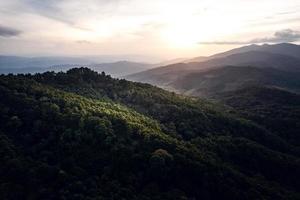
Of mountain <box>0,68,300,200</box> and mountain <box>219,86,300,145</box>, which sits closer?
mountain <box>0,68,300,200</box>

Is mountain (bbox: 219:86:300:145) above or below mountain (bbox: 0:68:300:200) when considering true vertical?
below

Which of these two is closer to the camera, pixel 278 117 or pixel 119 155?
pixel 119 155

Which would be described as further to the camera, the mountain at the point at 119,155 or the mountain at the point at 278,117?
the mountain at the point at 278,117

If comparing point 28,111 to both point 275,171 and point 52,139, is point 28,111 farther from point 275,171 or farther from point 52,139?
point 275,171

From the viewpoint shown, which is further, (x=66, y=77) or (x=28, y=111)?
(x=66, y=77)

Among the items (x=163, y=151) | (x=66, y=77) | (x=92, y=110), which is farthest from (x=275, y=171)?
(x=66, y=77)

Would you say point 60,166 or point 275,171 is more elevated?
point 60,166

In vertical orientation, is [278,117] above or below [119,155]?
below

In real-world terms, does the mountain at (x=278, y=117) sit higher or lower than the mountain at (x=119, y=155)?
lower
